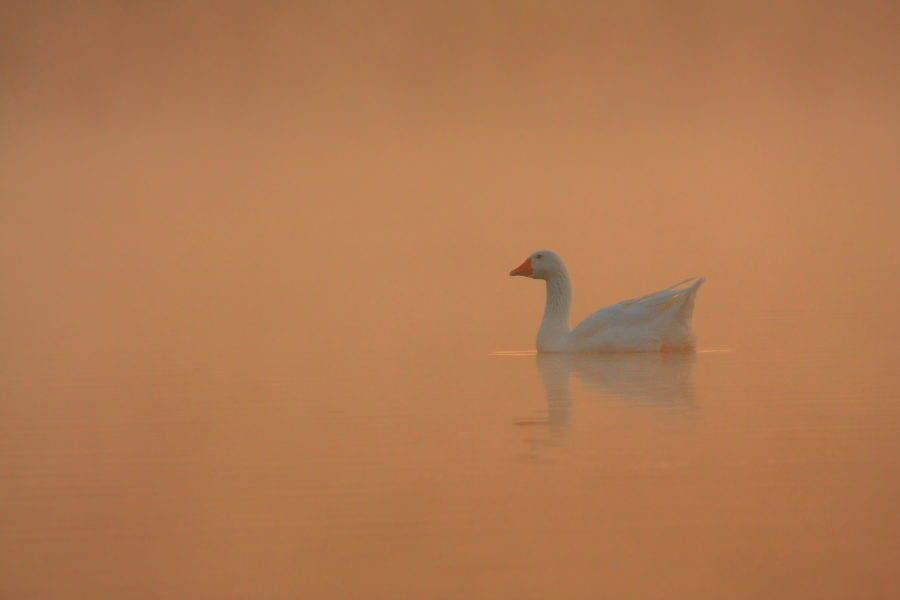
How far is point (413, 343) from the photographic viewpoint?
449 inches

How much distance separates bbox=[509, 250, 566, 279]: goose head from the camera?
11531mm

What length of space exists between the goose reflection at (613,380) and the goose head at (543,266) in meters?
1.33

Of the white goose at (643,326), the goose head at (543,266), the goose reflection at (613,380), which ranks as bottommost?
the goose reflection at (613,380)

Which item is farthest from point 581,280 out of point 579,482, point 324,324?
point 579,482

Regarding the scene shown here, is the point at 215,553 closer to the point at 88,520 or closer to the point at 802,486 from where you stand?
the point at 88,520

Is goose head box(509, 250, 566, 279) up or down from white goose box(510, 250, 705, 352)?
up

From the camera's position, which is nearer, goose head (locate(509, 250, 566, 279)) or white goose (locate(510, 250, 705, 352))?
white goose (locate(510, 250, 705, 352))

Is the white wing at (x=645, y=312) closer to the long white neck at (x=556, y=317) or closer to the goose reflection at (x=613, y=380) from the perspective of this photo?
the goose reflection at (x=613, y=380)

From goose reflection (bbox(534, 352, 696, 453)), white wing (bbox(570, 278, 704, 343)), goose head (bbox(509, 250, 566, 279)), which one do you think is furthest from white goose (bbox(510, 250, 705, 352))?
goose head (bbox(509, 250, 566, 279))

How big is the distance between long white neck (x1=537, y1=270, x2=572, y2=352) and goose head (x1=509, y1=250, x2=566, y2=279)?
5 cm

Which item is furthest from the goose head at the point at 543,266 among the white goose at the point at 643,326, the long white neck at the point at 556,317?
the white goose at the point at 643,326

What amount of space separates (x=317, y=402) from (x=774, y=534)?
13.2 ft

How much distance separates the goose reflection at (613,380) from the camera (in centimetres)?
650

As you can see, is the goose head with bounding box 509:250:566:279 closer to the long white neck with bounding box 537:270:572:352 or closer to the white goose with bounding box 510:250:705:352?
the long white neck with bounding box 537:270:572:352
